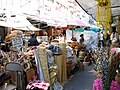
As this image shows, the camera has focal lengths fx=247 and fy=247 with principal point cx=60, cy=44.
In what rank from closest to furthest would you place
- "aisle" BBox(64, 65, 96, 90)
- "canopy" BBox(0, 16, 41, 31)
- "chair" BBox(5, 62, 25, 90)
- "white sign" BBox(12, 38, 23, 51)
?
"chair" BBox(5, 62, 25, 90)
"aisle" BBox(64, 65, 96, 90)
"white sign" BBox(12, 38, 23, 51)
"canopy" BBox(0, 16, 41, 31)

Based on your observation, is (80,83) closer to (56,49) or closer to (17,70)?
(56,49)

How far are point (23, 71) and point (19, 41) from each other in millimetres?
3899

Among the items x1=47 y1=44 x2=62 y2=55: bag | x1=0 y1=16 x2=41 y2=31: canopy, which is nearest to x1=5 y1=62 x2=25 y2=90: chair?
x1=47 y1=44 x2=62 y2=55: bag

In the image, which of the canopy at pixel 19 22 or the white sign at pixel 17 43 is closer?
the white sign at pixel 17 43

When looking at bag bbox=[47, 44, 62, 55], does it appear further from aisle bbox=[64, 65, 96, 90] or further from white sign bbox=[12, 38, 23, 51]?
white sign bbox=[12, 38, 23, 51]

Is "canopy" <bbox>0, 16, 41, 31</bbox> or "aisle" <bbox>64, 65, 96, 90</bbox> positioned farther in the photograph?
"canopy" <bbox>0, 16, 41, 31</bbox>

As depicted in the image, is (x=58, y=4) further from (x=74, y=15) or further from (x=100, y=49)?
(x=100, y=49)

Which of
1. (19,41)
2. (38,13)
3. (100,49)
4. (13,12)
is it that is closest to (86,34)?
(38,13)

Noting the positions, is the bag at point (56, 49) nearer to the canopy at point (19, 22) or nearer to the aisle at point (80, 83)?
the aisle at point (80, 83)

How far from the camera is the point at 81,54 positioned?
15.6m

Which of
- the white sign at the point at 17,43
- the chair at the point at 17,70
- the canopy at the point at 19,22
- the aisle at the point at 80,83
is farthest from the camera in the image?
the canopy at the point at 19,22

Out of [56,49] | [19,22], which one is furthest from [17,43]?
[19,22]

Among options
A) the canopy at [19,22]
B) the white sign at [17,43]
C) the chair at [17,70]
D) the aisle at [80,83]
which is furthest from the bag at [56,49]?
the canopy at [19,22]

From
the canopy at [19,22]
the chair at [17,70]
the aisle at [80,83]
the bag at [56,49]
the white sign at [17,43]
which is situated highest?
the canopy at [19,22]
